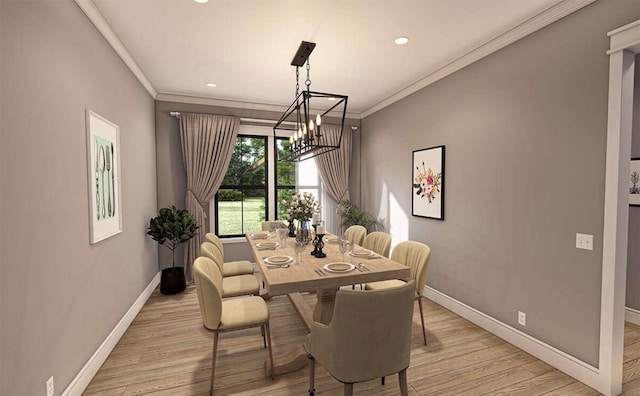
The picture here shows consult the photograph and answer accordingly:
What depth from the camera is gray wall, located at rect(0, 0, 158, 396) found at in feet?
4.78

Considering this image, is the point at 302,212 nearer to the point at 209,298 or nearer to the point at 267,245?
the point at 267,245

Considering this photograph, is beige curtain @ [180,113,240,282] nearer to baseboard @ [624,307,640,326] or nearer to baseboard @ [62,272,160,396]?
baseboard @ [62,272,160,396]

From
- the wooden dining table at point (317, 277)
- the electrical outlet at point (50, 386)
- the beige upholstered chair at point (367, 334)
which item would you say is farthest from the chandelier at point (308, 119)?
the electrical outlet at point (50, 386)

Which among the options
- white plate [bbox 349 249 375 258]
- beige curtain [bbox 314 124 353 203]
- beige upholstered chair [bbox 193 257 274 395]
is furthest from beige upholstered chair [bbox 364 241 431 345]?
beige curtain [bbox 314 124 353 203]

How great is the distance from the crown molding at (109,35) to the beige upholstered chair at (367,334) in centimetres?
277

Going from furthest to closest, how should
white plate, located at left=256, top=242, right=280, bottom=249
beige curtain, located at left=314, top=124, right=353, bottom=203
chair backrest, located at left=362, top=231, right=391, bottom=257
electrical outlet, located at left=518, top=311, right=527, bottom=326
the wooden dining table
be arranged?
beige curtain, located at left=314, top=124, right=353, bottom=203
chair backrest, located at left=362, top=231, right=391, bottom=257
white plate, located at left=256, top=242, right=280, bottom=249
electrical outlet, located at left=518, top=311, right=527, bottom=326
the wooden dining table

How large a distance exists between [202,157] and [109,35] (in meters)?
2.17

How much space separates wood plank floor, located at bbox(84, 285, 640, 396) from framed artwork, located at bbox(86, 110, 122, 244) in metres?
1.09

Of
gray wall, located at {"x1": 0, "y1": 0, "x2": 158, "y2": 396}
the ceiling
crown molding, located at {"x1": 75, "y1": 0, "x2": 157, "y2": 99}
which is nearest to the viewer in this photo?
gray wall, located at {"x1": 0, "y1": 0, "x2": 158, "y2": 396}

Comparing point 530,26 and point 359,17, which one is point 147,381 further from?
point 530,26

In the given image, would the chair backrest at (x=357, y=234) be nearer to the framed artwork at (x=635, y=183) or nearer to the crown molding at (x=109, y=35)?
the framed artwork at (x=635, y=183)

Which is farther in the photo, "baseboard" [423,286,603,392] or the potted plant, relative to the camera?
the potted plant

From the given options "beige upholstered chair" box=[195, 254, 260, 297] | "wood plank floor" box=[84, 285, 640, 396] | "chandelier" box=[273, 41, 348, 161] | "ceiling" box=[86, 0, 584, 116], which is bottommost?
"wood plank floor" box=[84, 285, 640, 396]

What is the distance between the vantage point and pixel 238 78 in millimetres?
3859
